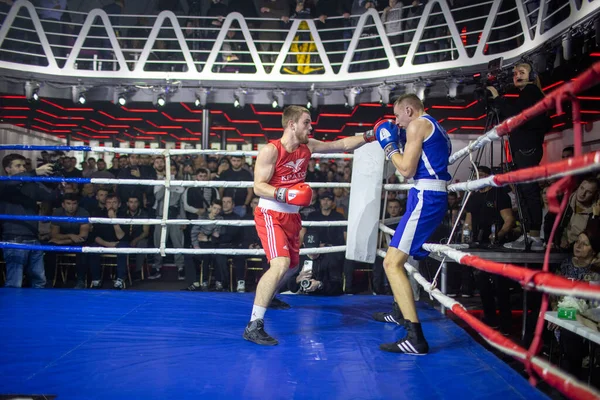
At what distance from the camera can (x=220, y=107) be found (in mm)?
11297

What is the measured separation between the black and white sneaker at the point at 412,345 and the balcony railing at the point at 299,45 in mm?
6079

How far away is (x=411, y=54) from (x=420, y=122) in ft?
21.3

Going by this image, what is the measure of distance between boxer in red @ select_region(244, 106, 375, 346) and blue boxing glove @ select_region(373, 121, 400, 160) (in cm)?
35

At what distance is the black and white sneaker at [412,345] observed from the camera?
8.00ft

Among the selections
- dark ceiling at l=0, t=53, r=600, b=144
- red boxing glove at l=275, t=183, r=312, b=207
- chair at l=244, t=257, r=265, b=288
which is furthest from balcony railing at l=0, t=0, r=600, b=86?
red boxing glove at l=275, t=183, r=312, b=207

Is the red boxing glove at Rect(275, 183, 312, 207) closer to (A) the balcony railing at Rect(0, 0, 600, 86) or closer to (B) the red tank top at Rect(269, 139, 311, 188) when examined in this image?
(B) the red tank top at Rect(269, 139, 311, 188)

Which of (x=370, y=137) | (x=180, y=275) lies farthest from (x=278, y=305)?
Answer: (x=180, y=275)

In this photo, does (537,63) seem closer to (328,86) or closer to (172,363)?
(328,86)

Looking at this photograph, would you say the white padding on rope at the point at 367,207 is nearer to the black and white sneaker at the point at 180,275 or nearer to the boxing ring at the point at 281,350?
the boxing ring at the point at 281,350

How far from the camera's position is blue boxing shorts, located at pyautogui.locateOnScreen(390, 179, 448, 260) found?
256 centimetres

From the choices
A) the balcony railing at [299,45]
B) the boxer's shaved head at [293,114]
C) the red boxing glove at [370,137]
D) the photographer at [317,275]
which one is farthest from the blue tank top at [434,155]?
the balcony railing at [299,45]

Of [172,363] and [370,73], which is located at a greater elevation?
[370,73]

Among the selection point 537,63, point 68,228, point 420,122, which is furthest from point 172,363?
point 537,63

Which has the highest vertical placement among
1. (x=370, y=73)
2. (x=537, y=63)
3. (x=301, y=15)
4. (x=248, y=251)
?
(x=301, y=15)
